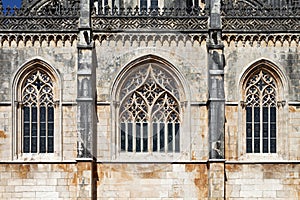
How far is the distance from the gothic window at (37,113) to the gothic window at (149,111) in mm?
2975

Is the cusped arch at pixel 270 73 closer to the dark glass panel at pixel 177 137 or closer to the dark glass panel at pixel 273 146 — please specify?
the dark glass panel at pixel 273 146

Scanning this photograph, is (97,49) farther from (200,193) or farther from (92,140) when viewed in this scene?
(200,193)

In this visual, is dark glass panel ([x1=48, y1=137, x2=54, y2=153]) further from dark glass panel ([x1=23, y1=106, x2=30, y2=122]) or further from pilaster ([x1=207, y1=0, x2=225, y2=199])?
pilaster ([x1=207, y1=0, x2=225, y2=199])

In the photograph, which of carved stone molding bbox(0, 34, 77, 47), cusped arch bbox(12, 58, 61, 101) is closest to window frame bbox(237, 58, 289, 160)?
carved stone molding bbox(0, 34, 77, 47)

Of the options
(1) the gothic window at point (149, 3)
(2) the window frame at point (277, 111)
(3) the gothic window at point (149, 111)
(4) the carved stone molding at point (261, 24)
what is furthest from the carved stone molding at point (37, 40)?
(2) the window frame at point (277, 111)

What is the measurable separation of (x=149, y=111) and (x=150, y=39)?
3033 mm

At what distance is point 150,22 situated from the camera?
27.2 m

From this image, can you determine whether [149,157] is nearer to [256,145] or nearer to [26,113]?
[256,145]

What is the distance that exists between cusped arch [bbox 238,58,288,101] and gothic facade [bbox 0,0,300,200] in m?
0.04

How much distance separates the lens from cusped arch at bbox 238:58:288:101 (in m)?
27.0

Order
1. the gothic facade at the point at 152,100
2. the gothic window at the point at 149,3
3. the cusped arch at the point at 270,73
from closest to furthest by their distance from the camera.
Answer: the gothic facade at the point at 152,100 < the cusped arch at the point at 270,73 < the gothic window at the point at 149,3

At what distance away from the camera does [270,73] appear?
27.2 meters

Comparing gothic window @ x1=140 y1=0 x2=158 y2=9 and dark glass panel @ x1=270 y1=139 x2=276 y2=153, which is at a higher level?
gothic window @ x1=140 y1=0 x2=158 y2=9

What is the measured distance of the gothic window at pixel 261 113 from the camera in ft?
88.7
